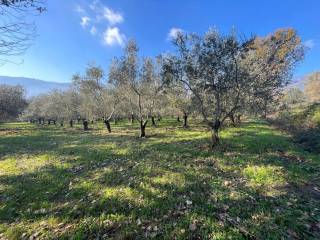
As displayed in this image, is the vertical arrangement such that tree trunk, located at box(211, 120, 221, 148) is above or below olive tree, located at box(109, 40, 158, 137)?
below

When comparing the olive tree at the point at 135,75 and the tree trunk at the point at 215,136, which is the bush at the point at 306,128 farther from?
the olive tree at the point at 135,75

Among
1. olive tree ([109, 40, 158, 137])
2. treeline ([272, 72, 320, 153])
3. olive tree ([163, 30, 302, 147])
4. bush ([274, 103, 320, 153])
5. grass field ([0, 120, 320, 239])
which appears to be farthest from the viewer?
olive tree ([109, 40, 158, 137])

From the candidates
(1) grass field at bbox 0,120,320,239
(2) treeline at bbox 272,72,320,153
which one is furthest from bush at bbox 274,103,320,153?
(1) grass field at bbox 0,120,320,239

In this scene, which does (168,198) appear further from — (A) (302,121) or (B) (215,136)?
(A) (302,121)

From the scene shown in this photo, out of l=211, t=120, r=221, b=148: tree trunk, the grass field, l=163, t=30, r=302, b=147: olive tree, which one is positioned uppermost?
l=163, t=30, r=302, b=147: olive tree

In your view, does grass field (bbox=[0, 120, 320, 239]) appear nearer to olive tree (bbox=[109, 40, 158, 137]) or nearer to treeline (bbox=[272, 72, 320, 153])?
treeline (bbox=[272, 72, 320, 153])

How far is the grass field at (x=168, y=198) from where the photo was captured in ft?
20.6

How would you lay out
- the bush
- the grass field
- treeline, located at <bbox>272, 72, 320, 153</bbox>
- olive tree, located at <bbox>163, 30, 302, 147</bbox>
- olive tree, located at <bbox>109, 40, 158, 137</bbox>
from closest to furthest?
the grass field, olive tree, located at <bbox>163, 30, 302, 147</bbox>, the bush, treeline, located at <bbox>272, 72, 320, 153</bbox>, olive tree, located at <bbox>109, 40, 158, 137</bbox>

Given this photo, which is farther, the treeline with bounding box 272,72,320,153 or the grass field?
the treeline with bounding box 272,72,320,153

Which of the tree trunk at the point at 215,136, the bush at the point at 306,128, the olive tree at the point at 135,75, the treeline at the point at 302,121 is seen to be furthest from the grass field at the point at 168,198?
the olive tree at the point at 135,75

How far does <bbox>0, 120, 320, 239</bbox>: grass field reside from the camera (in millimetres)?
6277

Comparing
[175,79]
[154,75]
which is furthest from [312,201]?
[154,75]

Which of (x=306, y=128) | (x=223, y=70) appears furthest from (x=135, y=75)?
(x=306, y=128)

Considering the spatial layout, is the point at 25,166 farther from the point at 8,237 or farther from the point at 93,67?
the point at 93,67
